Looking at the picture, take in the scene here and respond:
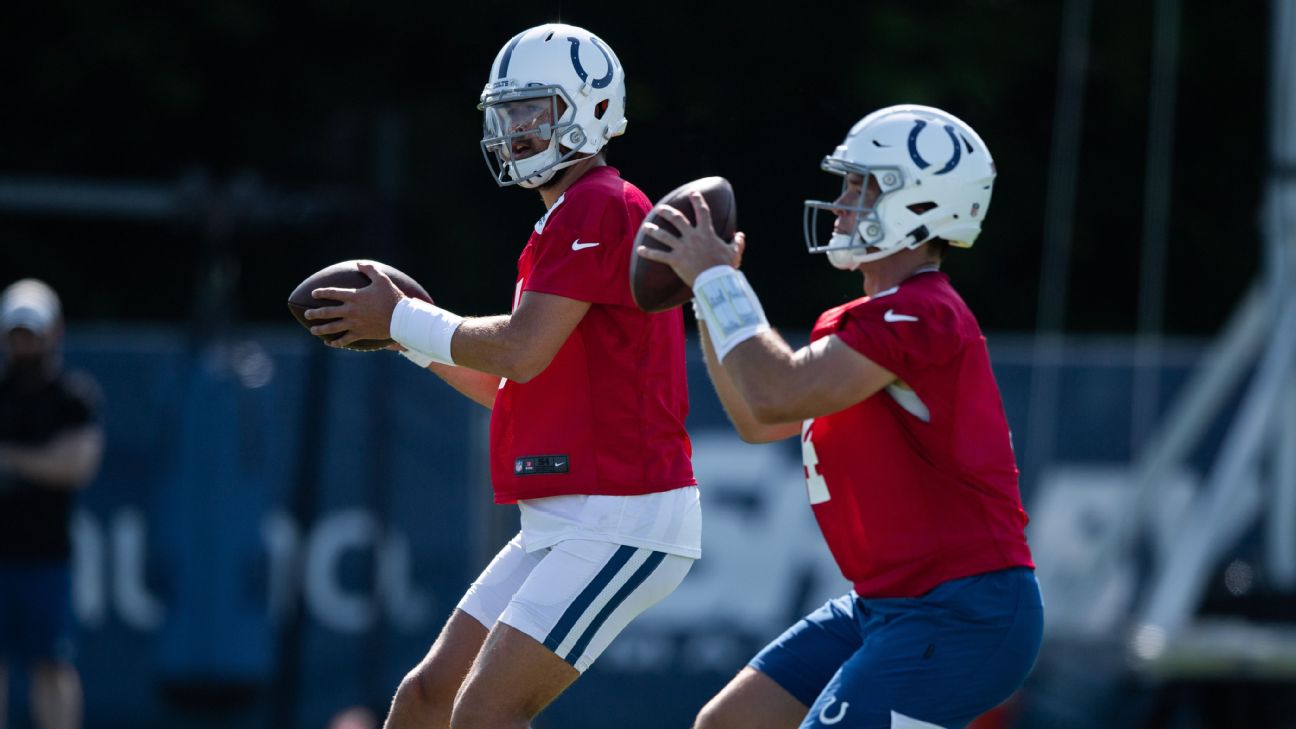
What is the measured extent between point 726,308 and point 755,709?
97cm

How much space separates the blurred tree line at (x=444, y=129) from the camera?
12148mm

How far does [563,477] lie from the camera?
419cm

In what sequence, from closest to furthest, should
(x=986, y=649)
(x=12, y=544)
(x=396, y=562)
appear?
(x=986, y=649), (x=12, y=544), (x=396, y=562)

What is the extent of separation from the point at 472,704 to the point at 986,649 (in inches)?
45.0

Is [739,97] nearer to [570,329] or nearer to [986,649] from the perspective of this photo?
[570,329]

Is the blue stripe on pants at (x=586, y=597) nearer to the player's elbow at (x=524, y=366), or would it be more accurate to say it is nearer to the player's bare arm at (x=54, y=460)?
the player's elbow at (x=524, y=366)

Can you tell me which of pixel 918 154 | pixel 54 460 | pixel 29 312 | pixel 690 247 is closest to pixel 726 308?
pixel 690 247

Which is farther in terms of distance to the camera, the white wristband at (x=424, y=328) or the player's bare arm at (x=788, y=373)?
the white wristband at (x=424, y=328)

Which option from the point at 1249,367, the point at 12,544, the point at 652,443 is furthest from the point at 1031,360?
the point at 652,443

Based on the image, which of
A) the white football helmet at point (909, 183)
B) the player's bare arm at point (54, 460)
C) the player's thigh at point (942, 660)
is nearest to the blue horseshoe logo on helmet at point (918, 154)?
the white football helmet at point (909, 183)

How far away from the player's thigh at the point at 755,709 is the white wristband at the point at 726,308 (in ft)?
2.74

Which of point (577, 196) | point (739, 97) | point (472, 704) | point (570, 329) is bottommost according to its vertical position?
point (472, 704)

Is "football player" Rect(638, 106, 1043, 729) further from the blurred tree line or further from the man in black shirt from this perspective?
the blurred tree line

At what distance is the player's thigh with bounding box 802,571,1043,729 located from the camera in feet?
12.5
